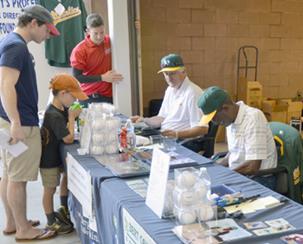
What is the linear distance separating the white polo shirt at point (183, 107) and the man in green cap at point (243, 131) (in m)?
0.60

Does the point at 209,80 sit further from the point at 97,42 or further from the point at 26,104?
the point at 26,104

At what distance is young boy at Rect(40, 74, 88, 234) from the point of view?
7.77ft

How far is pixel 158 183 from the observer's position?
133 centimetres

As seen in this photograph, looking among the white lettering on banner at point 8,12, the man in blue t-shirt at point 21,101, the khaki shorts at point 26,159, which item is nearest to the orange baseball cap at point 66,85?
the man in blue t-shirt at point 21,101

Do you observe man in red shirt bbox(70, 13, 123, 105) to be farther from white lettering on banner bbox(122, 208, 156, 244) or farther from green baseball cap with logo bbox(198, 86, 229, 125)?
white lettering on banner bbox(122, 208, 156, 244)

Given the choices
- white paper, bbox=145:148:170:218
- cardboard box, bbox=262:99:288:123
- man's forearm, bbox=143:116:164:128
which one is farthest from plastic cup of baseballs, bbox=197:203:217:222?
cardboard box, bbox=262:99:288:123

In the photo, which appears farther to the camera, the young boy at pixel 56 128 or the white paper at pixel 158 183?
the young boy at pixel 56 128

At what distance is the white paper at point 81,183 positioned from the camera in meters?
1.87

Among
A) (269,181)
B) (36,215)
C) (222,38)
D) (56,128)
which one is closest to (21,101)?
(56,128)

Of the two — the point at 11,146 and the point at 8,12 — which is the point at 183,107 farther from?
the point at 8,12

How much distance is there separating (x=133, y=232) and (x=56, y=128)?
123 centimetres

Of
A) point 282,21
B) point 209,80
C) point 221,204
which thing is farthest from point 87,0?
point 221,204

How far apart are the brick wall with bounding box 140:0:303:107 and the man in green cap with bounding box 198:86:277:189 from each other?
3382mm

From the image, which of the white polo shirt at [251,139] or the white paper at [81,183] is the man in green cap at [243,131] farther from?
the white paper at [81,183]
